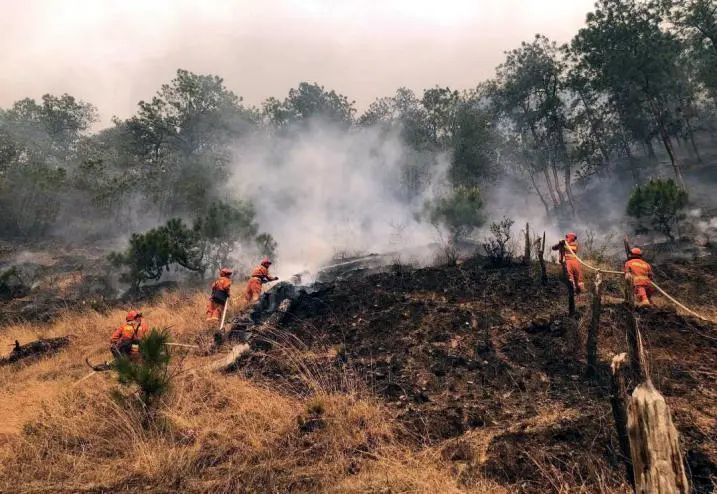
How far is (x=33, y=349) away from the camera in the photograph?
968cm

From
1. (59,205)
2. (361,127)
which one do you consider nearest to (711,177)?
(361,127)

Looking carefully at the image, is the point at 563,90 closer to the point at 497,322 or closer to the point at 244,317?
the point at 497,322

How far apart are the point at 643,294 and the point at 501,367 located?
4.07m

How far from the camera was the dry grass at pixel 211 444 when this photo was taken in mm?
3762

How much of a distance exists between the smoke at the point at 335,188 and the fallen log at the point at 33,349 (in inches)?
421

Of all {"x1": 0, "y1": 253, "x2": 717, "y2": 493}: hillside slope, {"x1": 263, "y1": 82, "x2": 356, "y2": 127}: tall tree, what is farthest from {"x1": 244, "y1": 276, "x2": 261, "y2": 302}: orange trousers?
{"x1": 263, "y1": 82, "x2": 356, "y2": 127}: tall tree

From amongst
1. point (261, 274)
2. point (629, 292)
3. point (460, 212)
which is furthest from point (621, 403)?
point (460, 212)

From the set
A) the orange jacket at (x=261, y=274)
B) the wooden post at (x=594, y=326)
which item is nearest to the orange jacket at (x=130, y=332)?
the orange jacket at (x=261, y=274)

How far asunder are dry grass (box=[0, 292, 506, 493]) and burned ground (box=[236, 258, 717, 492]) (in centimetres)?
41

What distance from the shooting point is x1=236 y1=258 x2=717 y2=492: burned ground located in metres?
3.80

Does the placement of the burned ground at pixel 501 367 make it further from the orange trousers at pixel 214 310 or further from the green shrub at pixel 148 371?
the orange trousers at pixel 214 310

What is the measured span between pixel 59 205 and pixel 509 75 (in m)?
27.9

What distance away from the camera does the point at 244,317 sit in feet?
30.2

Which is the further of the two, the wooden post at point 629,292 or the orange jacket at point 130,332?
the orange jacket at point 130,332
